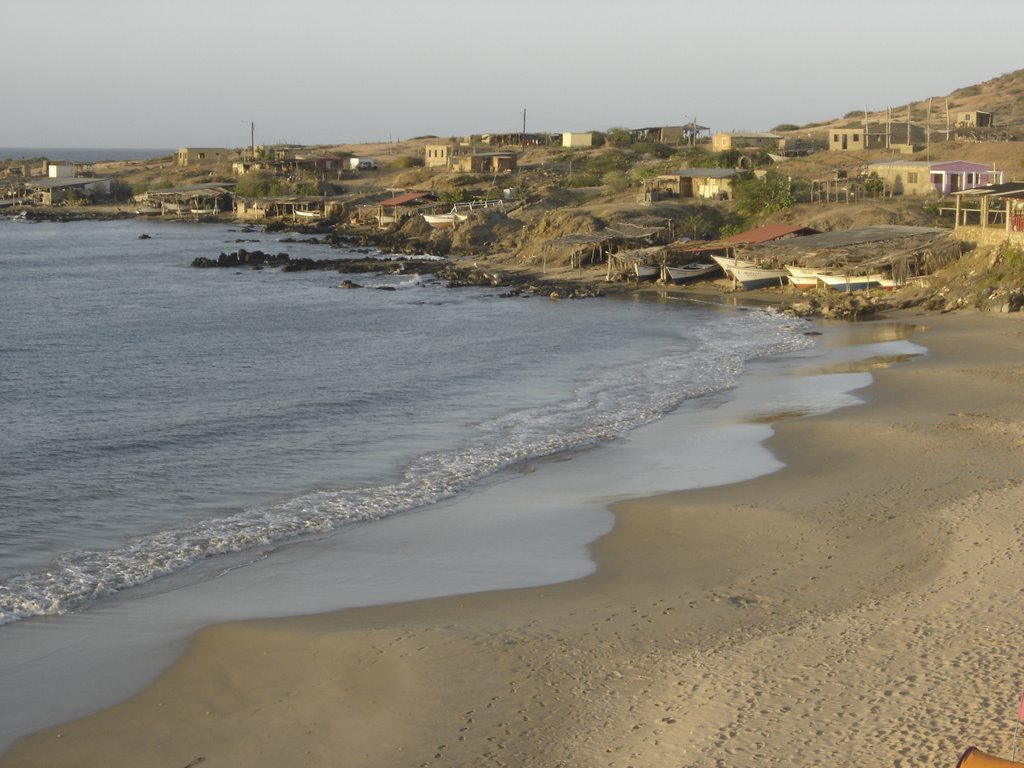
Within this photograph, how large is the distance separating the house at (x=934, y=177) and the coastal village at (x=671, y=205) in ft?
0.41

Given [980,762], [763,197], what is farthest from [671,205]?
[980,762]

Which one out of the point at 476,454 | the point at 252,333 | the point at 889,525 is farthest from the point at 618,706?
the point at 252,333

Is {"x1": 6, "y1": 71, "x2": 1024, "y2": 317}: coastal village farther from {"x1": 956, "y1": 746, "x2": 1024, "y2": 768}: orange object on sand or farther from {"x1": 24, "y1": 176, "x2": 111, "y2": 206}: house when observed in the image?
{"x1": 956, "y1": 746, "x2": 1024, "y2": 768}: orange object on sand

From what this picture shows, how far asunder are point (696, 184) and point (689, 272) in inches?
907

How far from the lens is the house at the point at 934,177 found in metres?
61.5

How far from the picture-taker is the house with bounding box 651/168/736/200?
71188 millimetres

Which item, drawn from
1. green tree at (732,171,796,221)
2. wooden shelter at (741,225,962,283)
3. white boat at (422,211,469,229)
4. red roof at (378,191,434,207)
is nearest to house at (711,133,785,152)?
red roof at (378,191,434,207)

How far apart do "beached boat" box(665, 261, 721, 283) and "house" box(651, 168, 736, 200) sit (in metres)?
18.7

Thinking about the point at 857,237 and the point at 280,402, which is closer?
the point at 280,402

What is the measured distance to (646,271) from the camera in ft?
176

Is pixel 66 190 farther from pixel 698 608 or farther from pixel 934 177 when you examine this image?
pixel 698 608

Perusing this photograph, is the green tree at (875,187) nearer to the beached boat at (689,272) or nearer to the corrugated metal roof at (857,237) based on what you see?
the corrugated metal roof at (857,237)

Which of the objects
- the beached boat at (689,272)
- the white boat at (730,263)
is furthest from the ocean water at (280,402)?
the white boat at (730,263)

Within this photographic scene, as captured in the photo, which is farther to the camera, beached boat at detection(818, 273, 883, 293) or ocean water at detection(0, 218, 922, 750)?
beached boat at detection(818, 273, 883, 293)
